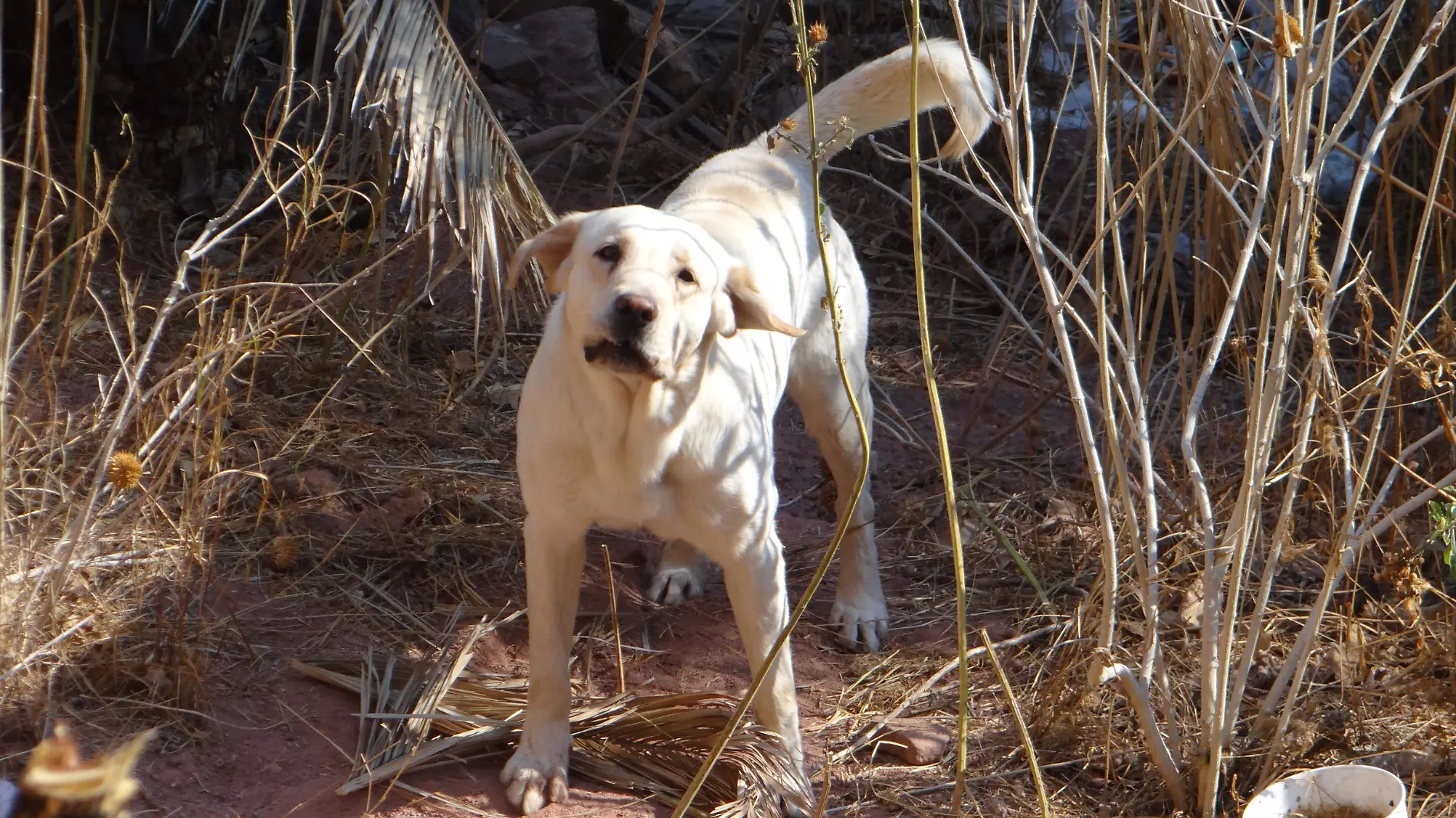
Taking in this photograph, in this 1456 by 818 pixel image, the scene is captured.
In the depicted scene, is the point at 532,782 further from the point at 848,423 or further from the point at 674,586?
the point at 848,423

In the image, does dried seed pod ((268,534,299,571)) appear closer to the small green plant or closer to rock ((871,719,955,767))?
rock ((871,719,955,767))

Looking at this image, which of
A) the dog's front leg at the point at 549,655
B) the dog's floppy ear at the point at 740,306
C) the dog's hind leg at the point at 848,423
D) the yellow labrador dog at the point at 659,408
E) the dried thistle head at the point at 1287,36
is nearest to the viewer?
the dried thistle head at the point at 1287,36

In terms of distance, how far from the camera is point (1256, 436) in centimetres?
248

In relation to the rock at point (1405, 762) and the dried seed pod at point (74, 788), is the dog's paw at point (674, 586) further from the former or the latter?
the dried seed pod at point (74, 788)

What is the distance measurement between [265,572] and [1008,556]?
2.30m

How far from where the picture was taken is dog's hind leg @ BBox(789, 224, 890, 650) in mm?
3842

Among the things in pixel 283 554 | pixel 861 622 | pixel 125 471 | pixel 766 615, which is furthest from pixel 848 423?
pixel 125 471

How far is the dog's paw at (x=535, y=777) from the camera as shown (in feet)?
9.64

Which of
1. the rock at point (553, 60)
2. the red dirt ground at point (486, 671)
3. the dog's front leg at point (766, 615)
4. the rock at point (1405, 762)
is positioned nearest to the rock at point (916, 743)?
the red dirt ground at point (486, 671)

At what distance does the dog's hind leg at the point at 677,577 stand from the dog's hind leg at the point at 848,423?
435 millimetres

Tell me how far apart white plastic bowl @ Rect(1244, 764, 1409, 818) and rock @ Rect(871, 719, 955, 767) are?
2.80ft

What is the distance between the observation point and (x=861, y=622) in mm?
3920

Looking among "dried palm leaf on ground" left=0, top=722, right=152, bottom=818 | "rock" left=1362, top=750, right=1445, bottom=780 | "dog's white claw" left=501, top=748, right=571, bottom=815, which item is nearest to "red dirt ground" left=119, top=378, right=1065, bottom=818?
"dog's white claw" left=501, top=748, right=571, bottom=815

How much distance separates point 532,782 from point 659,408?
918 mm
